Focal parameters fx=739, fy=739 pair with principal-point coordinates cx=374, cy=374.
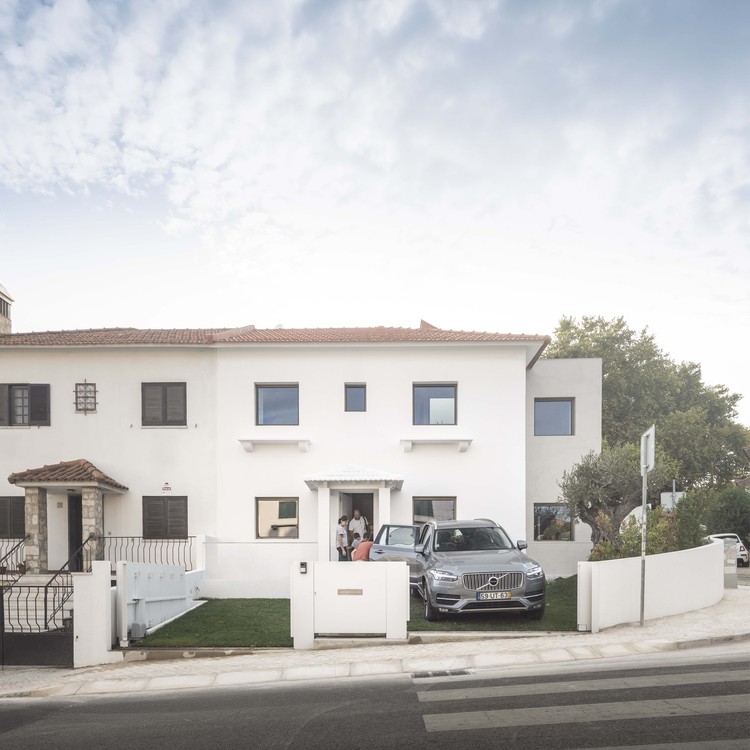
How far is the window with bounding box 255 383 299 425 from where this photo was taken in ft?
70.2

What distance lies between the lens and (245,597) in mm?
18484

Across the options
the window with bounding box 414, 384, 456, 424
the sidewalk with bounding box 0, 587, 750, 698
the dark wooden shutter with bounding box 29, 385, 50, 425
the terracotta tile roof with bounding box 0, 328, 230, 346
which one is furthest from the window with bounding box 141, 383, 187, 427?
the sidewalk with bounding box 0, 587, 750, 698

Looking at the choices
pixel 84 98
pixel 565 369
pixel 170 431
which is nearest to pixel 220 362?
pixel 170 431

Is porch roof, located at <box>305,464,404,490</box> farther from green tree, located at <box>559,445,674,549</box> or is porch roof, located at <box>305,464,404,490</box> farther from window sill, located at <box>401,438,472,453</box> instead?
green tree, located at <box>559,445,674,549</box>

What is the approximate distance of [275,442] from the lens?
824 inches

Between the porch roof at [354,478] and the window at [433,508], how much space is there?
1.06 meters

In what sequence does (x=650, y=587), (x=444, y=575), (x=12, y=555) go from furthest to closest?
(x=12, y=555), (x=650, y=587), (x=444, y=575)

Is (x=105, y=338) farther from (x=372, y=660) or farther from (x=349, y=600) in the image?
(x=372, y=660)

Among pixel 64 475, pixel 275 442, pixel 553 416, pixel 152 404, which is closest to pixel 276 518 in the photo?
pixel 275 442

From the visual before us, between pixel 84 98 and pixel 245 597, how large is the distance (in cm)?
1247

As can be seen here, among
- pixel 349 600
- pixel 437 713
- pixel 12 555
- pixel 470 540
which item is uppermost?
pixel 470 540

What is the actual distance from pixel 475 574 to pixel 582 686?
3.96 metres

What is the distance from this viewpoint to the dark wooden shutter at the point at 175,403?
21.5m

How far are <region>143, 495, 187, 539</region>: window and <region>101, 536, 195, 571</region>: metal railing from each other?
29cm
